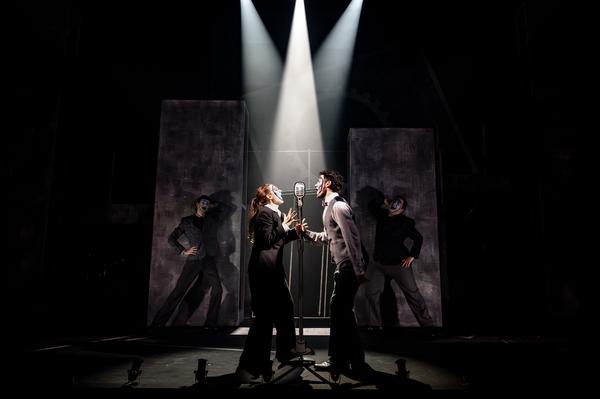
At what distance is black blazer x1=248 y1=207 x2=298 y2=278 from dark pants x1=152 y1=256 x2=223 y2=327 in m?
3.45

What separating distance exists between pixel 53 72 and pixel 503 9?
986 centimetres

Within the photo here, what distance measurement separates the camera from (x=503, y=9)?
8.11m

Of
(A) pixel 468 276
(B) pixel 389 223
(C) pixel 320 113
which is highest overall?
(C) pixel 320 113

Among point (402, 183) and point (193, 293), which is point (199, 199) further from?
point (402, 183)

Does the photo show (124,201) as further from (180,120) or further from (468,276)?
(468,276)

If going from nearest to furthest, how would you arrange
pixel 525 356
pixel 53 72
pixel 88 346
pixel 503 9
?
pixel 525 356
pixel 88 346
pixel 53 72
pixel 503 9

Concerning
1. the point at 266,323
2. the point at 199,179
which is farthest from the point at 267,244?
the point at 199,179

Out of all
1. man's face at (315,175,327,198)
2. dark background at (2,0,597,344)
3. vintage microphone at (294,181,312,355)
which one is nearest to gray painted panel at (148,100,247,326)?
dark background at (2,0,597,344)

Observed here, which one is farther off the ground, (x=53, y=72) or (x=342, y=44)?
(x=342, y=44)

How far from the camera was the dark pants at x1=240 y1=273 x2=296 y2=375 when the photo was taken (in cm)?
333

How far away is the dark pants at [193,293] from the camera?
21.8 feet

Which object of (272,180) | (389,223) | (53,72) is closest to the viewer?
(389,223)

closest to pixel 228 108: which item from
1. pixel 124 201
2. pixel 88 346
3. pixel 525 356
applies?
pixel 124 201

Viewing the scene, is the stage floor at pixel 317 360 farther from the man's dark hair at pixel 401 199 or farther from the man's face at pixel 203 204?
the man's dark hair at pixel 401 199
